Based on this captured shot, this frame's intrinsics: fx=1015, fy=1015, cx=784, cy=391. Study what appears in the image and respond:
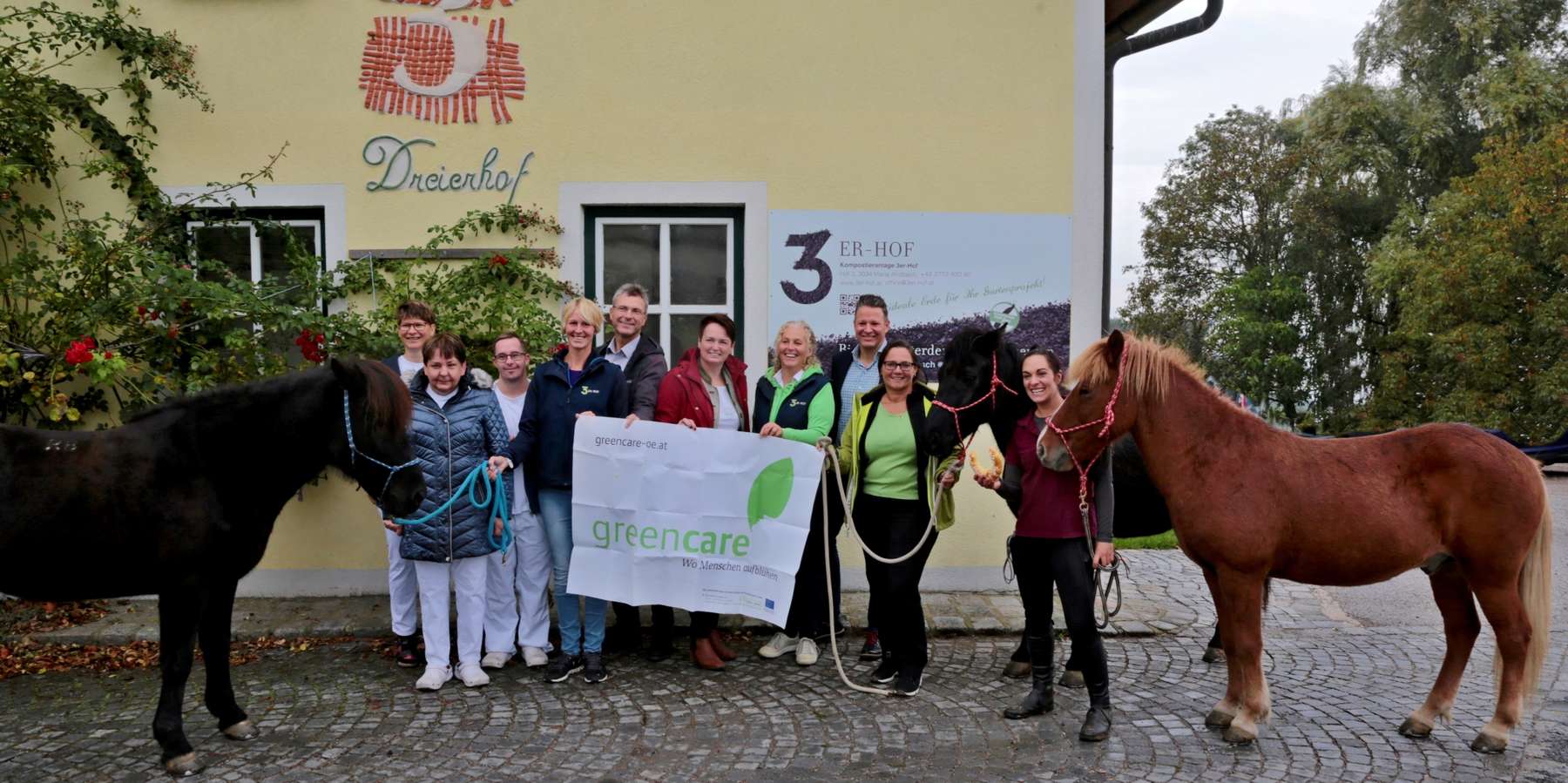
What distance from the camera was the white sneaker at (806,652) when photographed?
18.4 feet

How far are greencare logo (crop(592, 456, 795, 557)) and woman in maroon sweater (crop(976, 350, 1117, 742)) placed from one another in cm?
114

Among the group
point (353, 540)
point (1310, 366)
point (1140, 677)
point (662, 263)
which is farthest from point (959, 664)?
point (1310, 366)

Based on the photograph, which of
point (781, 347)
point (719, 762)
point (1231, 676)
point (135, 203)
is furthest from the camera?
point (135, 203)

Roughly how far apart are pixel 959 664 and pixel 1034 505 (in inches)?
56.9

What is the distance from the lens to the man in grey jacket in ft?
18.0

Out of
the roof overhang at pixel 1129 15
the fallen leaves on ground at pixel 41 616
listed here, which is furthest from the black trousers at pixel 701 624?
the roof overhang at pixel 1129 15

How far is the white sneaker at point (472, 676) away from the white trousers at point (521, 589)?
0.81 ft

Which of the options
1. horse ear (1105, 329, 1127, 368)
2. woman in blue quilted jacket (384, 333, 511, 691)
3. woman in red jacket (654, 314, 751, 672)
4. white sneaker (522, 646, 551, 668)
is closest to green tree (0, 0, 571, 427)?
woman in blue quilted jacket (384, 333, 511, 691)

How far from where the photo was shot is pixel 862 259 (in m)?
7.02

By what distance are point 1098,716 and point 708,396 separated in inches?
99.0

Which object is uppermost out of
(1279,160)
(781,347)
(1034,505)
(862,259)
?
(1279,160)

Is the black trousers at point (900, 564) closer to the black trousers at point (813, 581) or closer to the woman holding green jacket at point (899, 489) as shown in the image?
the woman holding green jacket at point (899, 489)

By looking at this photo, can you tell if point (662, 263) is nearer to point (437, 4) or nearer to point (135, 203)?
point (437, 4)

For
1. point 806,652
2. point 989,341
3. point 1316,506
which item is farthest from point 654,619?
point 1316,506
